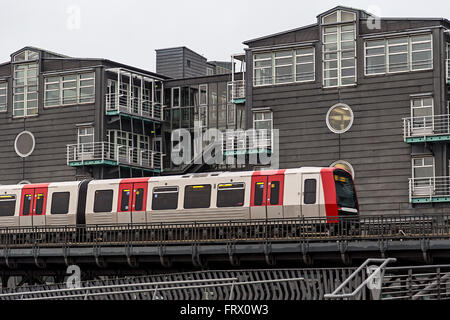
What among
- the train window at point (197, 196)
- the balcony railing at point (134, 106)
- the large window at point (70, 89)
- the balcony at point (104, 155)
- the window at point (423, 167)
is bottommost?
the train window at point (197, 196)

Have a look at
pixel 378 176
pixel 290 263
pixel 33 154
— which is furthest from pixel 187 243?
pixel 33 154

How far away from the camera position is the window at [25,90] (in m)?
61.1

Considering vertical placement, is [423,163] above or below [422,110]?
below

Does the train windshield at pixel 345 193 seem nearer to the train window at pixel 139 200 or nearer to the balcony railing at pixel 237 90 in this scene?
the train window at pixel 139 200

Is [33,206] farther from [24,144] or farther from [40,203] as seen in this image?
[24,144]

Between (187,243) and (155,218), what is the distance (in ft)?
18.8

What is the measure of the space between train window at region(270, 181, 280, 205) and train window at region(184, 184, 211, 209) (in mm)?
3176

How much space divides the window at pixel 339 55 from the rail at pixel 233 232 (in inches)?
550

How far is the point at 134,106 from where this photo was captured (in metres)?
60.7

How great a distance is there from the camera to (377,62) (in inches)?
1996

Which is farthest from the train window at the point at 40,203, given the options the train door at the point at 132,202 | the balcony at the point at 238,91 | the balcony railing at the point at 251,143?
the balcony at the point at 238,91

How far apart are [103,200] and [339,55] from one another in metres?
17.5

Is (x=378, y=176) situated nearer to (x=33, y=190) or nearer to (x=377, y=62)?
(x=377, y=62)

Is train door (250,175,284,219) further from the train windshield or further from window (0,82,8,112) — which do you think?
window (0,82,8,112)
